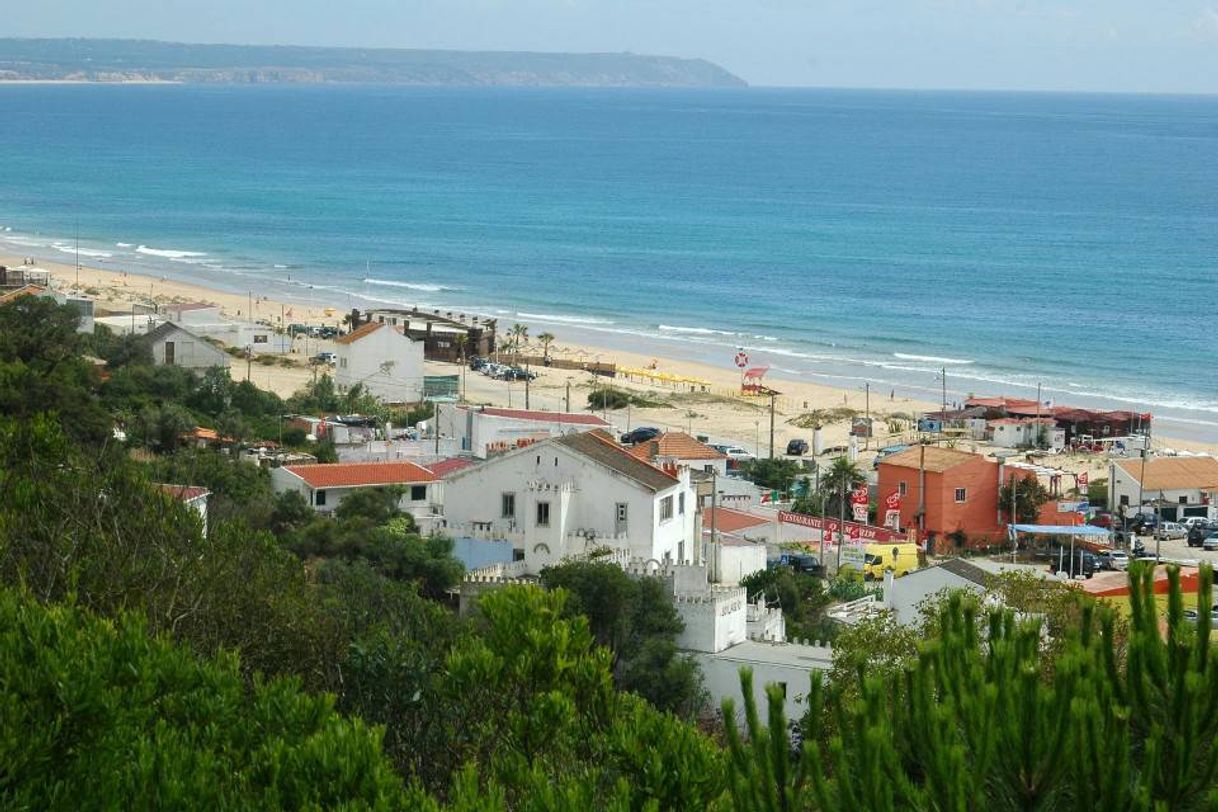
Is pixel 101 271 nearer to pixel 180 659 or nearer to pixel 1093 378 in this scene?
pixel 1093 378

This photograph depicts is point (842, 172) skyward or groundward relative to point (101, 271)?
skyward

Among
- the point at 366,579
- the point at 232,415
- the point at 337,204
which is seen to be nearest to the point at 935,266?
the point at 337,204

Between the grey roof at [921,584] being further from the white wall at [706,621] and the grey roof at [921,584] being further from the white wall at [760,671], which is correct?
the white wall at [706,621]

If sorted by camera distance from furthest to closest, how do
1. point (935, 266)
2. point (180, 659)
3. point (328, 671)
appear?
point (935, 266), point (328, 671), point (180, 659)

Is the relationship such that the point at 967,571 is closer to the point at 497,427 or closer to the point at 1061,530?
the point at 1061,530

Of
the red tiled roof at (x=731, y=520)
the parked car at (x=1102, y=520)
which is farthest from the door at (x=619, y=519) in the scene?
the parked car at (x=1102, y=520)

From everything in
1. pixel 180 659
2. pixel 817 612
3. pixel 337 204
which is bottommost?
pixel 817 612

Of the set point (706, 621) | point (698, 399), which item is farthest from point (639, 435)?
point (706, 621)

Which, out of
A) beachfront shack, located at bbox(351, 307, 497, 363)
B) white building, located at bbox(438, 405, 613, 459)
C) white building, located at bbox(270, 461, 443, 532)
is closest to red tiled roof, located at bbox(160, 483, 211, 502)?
white building, located at bbox(270, 461, 443, 532)
